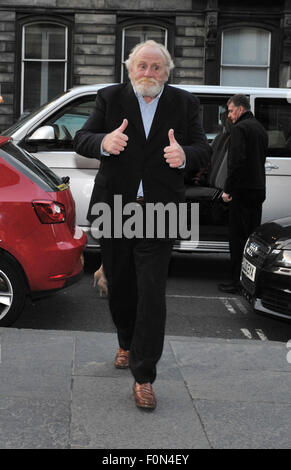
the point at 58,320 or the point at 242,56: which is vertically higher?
the point at 242,56

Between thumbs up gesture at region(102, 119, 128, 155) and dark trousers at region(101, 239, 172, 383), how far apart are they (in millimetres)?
509

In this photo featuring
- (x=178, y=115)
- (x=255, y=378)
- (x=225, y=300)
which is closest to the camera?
(x=178, y=115)

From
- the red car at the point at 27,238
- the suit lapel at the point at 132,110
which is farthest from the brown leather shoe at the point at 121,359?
the suit lapel at the point at 132,110

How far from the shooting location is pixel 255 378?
14.4ft

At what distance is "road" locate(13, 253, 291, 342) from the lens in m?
5.85

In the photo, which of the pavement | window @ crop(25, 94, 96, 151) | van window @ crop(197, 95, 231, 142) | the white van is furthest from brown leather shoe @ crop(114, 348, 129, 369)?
van window @ crop(197, 95, 231, 142)

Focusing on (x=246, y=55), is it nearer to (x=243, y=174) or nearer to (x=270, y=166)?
(x=270, y=166)

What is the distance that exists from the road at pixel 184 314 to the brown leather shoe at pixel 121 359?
1411 millimetres

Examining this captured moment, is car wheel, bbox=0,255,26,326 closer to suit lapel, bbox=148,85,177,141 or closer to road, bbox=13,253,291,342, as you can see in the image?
road, bbox=13,253,291,342

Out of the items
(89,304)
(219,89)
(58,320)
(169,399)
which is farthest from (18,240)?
(219,89)

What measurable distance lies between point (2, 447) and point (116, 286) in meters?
1.14

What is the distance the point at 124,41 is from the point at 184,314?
525 inches

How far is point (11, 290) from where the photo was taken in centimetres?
534

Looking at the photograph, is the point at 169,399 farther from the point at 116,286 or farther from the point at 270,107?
the point at 270,107
